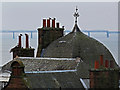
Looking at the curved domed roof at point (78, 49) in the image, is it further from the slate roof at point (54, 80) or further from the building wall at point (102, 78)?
the building wall at point (102, 78)

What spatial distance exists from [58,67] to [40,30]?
8.82 metres

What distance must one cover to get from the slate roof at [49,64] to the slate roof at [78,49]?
1400 millimetres

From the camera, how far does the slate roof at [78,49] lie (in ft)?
140

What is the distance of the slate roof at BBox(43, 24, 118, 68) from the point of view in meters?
42.8

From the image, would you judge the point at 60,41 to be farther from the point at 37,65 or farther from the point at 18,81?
the point at 18,81

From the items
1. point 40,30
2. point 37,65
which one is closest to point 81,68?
point 37,65

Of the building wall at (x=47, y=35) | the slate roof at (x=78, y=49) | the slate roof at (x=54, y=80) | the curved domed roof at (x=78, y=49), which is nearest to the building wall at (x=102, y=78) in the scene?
the slate roof at (x=54, y=80)

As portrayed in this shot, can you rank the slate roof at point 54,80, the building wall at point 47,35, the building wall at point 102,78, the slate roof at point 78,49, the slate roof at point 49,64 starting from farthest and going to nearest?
the building wall at point 47,35 < the slate roof at point 78,49 < the slate roof at point 49,64 < the slate roof at point 54,80 < the building wall at point 102,78

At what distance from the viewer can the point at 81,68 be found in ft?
130

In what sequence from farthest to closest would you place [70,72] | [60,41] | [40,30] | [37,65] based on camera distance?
1. [40,30]
2. [60,41]
3. [37,65]
4. [70,72]

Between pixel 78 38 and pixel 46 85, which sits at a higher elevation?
pixel 78 38

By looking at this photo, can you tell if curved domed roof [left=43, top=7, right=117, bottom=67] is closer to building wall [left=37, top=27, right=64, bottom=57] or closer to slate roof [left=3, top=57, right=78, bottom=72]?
slate roof [left=3, top=57, right=78, bottom=72]

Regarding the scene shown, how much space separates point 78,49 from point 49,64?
2.88m

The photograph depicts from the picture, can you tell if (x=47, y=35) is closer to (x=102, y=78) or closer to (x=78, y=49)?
(x=78, y=49)
